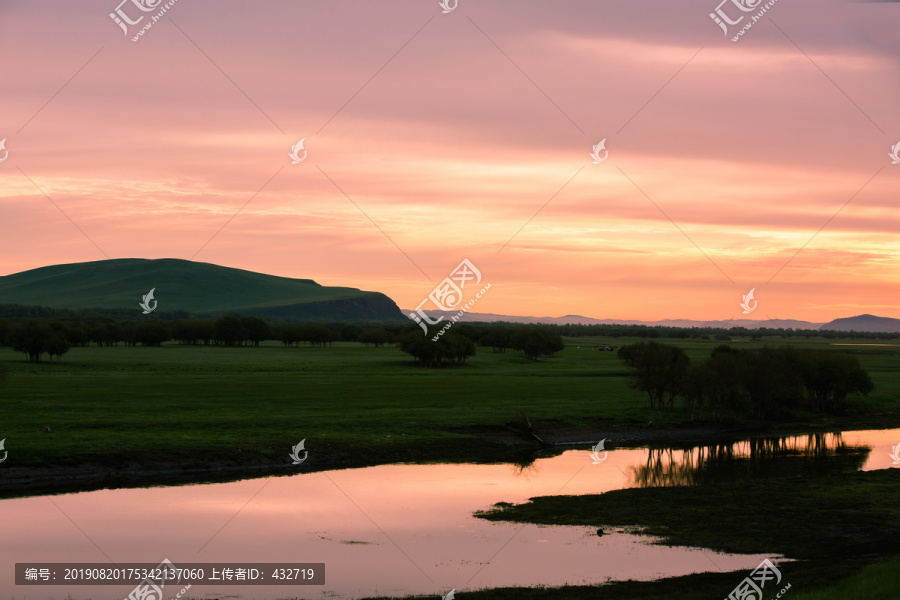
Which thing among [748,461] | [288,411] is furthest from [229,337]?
[748,461]

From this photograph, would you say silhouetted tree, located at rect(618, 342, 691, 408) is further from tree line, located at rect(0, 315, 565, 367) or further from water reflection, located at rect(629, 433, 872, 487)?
tree line, located at rect(0, 315, 565, 367)

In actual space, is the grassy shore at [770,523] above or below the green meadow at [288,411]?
below

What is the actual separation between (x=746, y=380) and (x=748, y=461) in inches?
831

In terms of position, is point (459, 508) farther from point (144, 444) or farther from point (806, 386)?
point (806, 386)

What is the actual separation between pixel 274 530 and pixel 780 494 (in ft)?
69.3

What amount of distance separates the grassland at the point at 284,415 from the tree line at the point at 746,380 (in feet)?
7.32

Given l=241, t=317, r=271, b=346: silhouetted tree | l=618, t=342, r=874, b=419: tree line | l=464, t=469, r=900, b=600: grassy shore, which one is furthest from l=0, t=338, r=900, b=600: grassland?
l=241, t=317, r=271, b=346: silhouetted tree

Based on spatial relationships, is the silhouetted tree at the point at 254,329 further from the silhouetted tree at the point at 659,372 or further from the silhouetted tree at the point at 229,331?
the silhouetted tree at the point at 659,372

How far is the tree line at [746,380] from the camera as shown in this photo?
64875 millimetres

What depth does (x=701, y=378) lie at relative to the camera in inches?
2527

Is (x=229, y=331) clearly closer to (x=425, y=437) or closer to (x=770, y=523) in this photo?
(x=425, y=437)

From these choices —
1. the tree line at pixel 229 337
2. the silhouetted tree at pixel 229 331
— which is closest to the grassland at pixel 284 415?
the tree line at pixel 229 337

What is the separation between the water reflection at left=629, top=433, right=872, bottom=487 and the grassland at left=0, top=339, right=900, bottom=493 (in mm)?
7300

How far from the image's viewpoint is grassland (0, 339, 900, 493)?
41500mm
